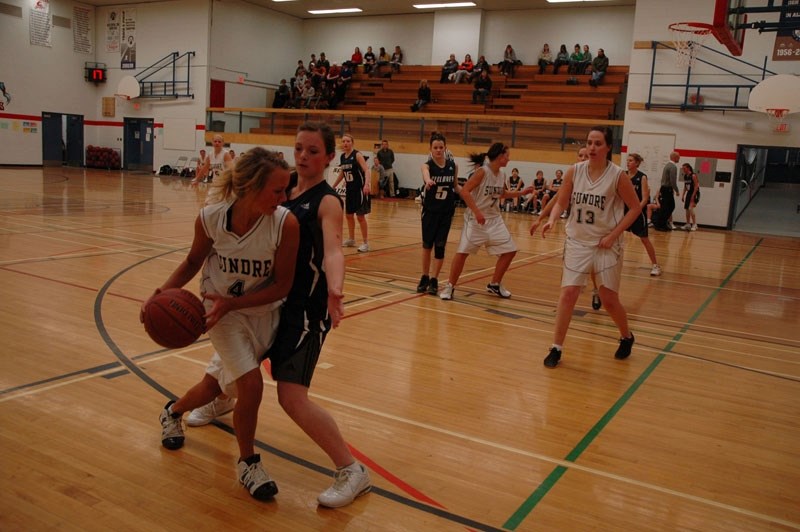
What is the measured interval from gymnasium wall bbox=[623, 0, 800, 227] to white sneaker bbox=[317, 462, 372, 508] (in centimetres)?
1934

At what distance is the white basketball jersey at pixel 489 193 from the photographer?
25.8 ft

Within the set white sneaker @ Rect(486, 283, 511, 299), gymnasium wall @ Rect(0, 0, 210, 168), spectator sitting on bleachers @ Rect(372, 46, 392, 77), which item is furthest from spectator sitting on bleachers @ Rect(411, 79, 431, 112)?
white sneaker @ Rect(486, 283, 511, 299)

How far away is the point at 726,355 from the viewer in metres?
6.07

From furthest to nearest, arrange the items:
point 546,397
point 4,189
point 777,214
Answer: point 777,214 < point 4,189 < point 546,397

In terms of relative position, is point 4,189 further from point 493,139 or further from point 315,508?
point 315,508

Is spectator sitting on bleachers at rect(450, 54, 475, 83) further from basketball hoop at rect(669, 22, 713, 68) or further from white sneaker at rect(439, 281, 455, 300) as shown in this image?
white sneaker at rect(439, 281, 455, 300)

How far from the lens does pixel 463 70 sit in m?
26.9

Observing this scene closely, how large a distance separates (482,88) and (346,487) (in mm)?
24004

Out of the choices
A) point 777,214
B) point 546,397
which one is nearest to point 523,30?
point 777,214

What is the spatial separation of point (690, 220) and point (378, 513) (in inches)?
752

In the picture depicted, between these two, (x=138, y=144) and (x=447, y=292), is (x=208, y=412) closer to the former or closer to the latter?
(x=447, y=292)

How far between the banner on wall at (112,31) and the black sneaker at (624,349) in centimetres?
3167

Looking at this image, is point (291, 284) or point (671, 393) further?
point (671, 393)

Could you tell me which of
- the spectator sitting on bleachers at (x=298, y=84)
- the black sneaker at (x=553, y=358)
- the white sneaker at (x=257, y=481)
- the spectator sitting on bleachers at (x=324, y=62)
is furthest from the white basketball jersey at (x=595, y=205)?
the spectator sitting on bleachers at (x=324, y=62)
